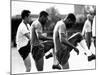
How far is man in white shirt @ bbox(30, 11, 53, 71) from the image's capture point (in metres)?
2.97

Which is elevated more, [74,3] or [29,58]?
[74,3]

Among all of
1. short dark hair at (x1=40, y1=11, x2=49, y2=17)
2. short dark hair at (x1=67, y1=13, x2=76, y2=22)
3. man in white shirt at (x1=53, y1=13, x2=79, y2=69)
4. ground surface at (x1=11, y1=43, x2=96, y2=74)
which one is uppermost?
short dark hair at (x1=40, y1=11, x2=49, y2=17)

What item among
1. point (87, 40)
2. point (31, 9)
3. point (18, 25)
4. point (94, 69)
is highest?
point (31, 9)

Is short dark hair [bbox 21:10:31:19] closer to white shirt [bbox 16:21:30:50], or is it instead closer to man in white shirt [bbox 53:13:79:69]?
white shirt [bbox 16:21:30:50]

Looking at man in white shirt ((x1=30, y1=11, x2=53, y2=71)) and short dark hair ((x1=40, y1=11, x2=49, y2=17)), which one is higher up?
short dark hair ((x1=40, y1=11, x2=49, y2=17))

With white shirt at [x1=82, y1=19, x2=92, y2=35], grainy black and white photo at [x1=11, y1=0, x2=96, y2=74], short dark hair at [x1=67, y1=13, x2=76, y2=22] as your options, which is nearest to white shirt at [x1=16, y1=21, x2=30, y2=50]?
grainy black and white photo at [x1=11, y1=0, x2=96, y2=74]

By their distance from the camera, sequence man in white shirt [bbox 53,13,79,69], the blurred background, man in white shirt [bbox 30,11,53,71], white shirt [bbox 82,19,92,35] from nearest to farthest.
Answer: the blurred background, man in white shirt [bbox 30,11,53,71], man in white shirt [bbox 53,13,79,69], white shirt [bbox 82,19,92,35]

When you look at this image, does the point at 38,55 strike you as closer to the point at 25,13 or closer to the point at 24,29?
the point at 24,29

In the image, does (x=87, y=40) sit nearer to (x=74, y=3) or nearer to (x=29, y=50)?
(x=74, y=3)

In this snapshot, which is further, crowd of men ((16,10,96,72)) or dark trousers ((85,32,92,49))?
dark trousers ((85,32,92,49))

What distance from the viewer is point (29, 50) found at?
295cm

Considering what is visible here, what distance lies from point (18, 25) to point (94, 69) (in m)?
1.41

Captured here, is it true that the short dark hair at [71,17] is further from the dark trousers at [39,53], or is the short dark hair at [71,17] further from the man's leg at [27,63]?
the man's leg at [27,63]
